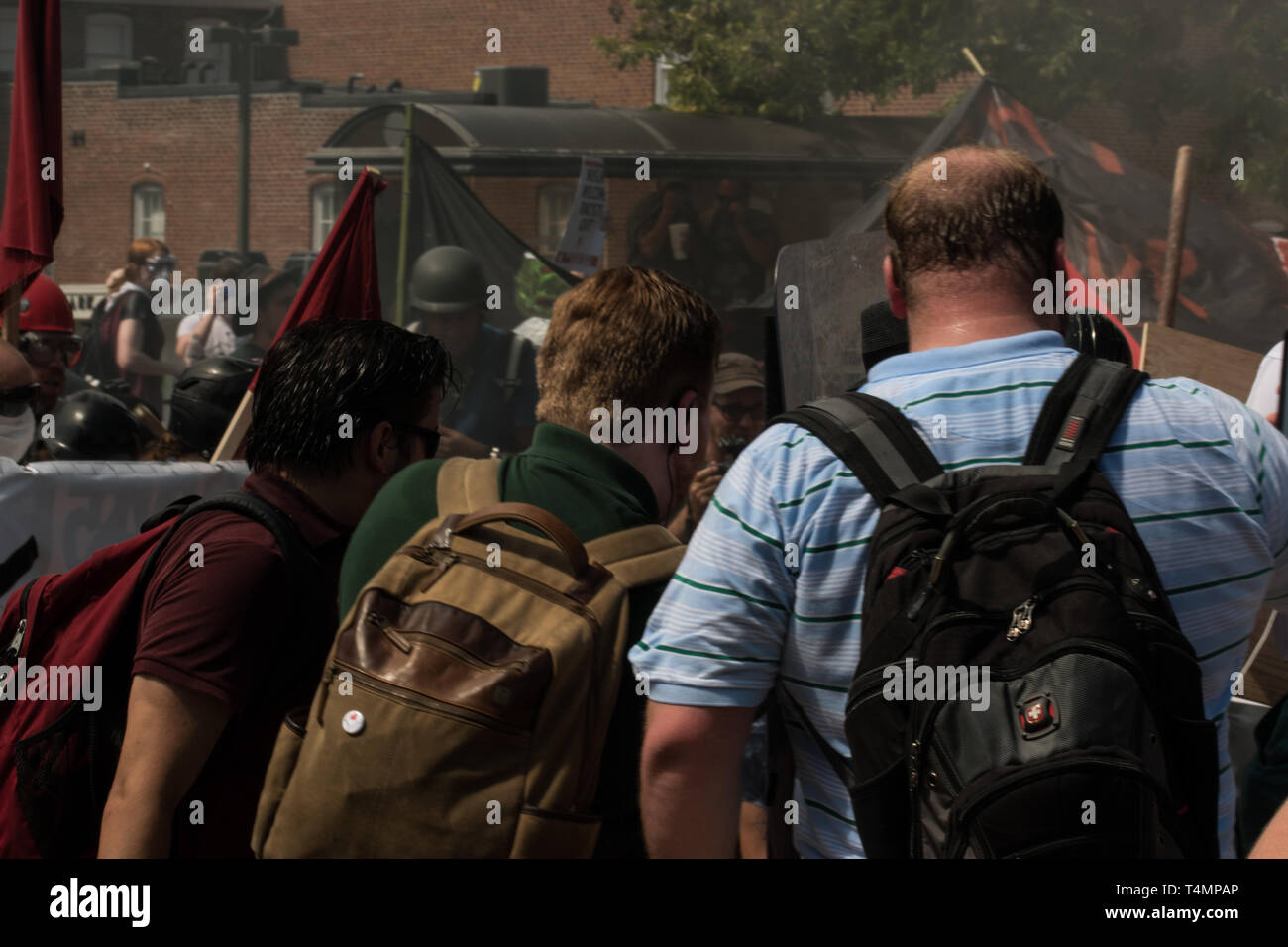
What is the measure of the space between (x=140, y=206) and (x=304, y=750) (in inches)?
1487

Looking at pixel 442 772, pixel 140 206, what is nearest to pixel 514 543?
pixel 442 772

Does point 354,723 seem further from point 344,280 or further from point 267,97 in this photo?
point 267,97

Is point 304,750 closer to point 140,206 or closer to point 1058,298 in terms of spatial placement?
point 1058,298

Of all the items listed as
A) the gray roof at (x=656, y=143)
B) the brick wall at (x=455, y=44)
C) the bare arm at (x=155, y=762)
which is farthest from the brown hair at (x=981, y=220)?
the brick wall at (x=455, y=44)

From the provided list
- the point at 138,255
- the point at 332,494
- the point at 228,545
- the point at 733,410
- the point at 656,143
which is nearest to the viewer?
the point at 228,545

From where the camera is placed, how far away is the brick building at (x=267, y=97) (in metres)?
33.4

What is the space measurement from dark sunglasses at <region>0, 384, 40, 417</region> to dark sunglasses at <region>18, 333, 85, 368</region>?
103 centimetres

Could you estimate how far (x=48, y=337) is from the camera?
5.30m

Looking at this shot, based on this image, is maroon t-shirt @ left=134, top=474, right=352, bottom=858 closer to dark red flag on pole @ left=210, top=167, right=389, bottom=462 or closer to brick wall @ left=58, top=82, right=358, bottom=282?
dark red flag on pole @ left=210, top=167, right=389, bottom=462

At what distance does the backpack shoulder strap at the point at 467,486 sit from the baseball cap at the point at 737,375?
11.0 feet

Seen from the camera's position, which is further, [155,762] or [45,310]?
[45,310]

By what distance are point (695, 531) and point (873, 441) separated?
485mm

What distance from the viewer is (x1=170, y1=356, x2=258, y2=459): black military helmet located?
186 inches

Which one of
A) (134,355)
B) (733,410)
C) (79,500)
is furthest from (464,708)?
(134,355)
